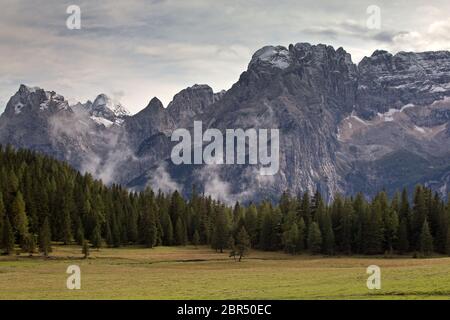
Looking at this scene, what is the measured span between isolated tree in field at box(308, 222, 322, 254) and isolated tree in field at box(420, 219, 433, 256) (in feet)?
69.8

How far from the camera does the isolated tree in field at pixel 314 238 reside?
14175 centimetres

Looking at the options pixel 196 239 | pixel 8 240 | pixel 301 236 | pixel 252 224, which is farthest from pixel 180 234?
pixel 8 240

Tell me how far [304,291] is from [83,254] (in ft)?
258

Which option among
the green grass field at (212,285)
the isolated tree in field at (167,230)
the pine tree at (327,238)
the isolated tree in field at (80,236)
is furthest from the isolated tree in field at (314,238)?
the isolated tree in field at (80,236)

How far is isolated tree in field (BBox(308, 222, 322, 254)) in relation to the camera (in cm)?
14175

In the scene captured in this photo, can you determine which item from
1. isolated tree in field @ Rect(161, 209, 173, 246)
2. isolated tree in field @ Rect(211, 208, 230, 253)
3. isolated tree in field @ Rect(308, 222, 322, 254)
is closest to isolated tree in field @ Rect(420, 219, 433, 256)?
isolated tree in field @ Rect(308, 222, 322, 254)

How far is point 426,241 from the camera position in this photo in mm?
133500

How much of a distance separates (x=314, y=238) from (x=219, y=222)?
95.8ft

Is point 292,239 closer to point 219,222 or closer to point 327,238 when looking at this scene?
point 327,238

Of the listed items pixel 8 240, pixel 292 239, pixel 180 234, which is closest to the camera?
pixel 8 240

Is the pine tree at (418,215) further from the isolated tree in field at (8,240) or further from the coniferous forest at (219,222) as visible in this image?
the isolated tree in field at (8,240)

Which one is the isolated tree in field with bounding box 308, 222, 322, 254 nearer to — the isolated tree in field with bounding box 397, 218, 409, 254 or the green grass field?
the isolated tree in field with bounding box 397, 218, 409, 254

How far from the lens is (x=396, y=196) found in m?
149
